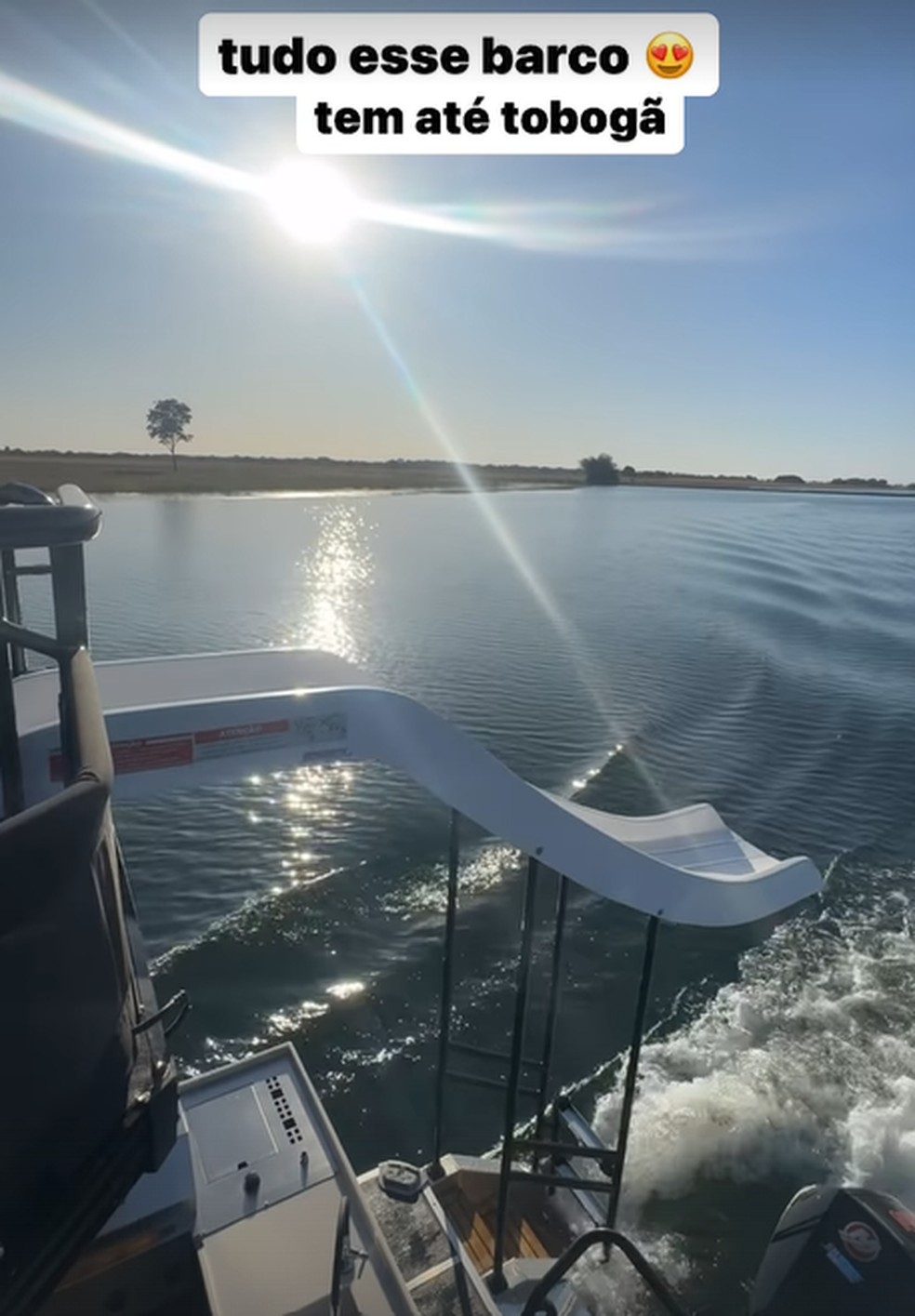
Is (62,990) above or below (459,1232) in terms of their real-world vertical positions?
above

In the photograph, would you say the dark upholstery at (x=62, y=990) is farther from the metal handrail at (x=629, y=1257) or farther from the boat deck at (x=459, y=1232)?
the boat deck at (x=459, y=1232)

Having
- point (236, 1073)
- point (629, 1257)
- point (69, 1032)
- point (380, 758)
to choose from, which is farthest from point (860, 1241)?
point (69, 1032)

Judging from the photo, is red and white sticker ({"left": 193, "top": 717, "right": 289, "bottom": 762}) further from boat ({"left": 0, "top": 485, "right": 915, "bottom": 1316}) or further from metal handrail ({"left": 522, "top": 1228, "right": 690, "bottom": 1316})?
metal handrail ({"left": 522, "top": 1228, "right": 690, "bottom": 1316})

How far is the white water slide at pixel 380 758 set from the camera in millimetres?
3199

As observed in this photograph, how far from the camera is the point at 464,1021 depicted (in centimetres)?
857

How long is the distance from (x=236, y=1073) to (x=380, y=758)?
202 centimetres

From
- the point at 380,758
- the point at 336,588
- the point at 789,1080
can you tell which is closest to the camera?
the point at 380,758

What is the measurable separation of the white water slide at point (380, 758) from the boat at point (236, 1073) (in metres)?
0.01

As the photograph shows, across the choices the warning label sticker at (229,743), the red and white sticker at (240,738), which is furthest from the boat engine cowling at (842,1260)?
the red and white sticker at (240,738)

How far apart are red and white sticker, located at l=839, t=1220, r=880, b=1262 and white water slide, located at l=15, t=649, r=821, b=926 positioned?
6.81 ft

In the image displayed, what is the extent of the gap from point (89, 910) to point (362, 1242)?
2581mm

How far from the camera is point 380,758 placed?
3.46 metres

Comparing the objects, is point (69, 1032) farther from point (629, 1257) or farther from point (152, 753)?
point (629, 1257)

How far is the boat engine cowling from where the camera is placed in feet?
12.8
